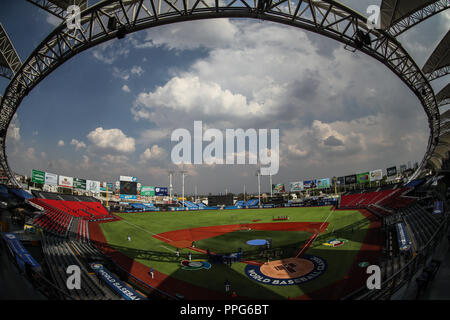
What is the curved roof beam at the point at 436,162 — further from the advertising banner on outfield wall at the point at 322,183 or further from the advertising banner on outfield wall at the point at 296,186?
the advertising banner on outfield wall at the point at 296,186

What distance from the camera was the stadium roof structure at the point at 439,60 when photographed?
25.7m

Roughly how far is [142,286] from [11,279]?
8.52 m

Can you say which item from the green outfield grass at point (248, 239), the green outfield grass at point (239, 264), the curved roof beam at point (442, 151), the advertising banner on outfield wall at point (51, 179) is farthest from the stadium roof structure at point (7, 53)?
the curved roof beam at point (442, 151)

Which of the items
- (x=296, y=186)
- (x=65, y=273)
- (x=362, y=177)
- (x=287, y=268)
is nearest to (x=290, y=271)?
(x=287, y=268)

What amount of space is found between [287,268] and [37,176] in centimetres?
6929

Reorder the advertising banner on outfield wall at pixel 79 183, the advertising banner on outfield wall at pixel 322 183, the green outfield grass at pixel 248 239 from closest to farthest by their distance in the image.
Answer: the green outfield grass at pixel 248 239
the advertising banner on outfield wall at pixel 79 183
the advertising banner on outfield wall at pixel 322 183

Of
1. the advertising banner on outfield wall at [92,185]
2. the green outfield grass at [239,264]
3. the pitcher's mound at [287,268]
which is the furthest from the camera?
the advertising banner on outfield wall at [92,185]

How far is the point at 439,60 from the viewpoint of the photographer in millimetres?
26812

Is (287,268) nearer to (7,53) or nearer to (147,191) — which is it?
(7,53)

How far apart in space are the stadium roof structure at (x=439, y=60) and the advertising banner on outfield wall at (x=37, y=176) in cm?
8546

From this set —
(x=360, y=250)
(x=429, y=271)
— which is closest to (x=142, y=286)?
(x=429, y=271)

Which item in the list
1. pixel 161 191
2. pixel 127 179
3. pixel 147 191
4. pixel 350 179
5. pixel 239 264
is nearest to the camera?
pixel 239 264

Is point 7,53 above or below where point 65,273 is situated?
above
